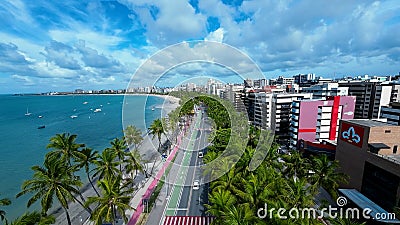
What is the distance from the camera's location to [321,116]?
26.9m

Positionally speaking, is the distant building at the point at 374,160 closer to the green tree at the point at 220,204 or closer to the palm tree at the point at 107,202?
the green tree at the point at 220,204

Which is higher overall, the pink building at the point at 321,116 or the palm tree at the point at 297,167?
the pink building at the point at 321,116

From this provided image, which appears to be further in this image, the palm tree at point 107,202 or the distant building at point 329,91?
the distant building at point 329,91

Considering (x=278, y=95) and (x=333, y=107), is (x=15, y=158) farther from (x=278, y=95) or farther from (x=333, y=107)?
(x=333, y=107)

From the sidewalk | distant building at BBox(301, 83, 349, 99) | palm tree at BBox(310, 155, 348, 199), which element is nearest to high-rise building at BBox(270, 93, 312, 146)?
distant building at BBox(301, 83, 349, 99)

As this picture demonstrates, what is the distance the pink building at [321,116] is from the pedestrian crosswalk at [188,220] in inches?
697

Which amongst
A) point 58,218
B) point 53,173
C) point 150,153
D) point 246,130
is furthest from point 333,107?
point 58,218

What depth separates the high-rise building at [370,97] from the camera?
39.2 meters

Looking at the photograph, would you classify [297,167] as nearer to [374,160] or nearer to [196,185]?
[374,160]

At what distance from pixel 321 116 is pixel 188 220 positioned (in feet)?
69.3

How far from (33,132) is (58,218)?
4557 centimetres

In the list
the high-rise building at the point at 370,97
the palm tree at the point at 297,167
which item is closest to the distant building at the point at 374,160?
the palm tree at the point at 297,167

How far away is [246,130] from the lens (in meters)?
22.4

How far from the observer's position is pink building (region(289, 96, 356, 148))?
26.5 metres
